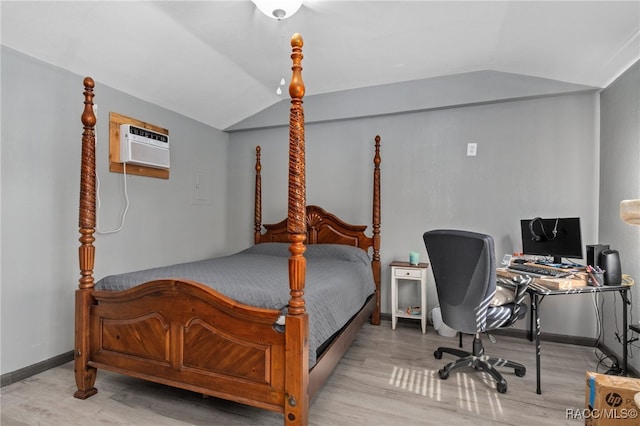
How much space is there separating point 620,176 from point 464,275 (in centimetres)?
161

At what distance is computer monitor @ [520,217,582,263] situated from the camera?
8.25 feet

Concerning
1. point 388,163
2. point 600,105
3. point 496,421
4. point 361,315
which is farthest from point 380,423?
point 600,105

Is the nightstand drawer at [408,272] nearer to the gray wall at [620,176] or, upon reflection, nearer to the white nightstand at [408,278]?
the white nightstand at [408,278]

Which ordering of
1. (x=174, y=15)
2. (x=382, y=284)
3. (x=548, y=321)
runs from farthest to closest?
(x=382, y=284) < (x=548, y=321) < (x=174, y=15)

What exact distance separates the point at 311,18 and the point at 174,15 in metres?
0.99

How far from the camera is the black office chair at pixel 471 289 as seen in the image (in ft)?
6.79

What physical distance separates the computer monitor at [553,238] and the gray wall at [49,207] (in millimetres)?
3564

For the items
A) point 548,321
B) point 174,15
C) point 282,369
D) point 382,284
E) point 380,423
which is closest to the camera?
point 282,369

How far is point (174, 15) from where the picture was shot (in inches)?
92.6

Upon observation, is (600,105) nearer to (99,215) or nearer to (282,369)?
(282,369)

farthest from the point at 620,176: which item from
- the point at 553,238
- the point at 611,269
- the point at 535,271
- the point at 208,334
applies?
the point at 208,334

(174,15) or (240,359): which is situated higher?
(174,15)

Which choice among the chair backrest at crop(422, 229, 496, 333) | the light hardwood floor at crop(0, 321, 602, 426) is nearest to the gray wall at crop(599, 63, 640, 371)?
the light hardwood floor at crop(0, 321, 602, 426)

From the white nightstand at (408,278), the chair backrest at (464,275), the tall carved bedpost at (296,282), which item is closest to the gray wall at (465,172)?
the white nightstand at (408,278)
